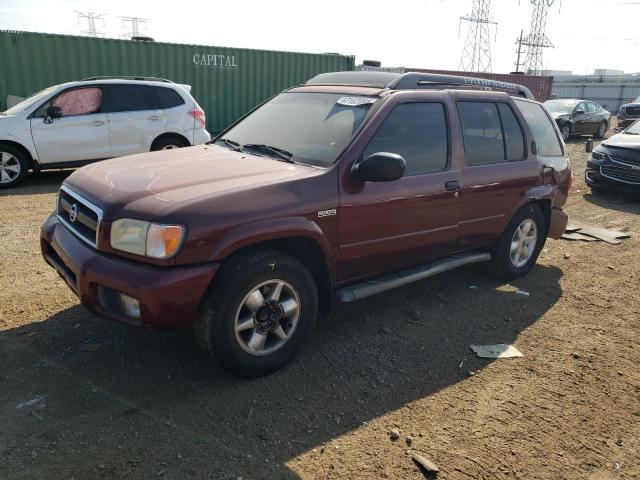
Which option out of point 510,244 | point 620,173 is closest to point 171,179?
point 510,244

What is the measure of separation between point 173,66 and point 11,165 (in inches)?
249

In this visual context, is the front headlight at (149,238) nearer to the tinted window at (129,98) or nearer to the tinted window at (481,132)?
the tinted window at (481,132)

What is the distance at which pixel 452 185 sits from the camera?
4.18 meters

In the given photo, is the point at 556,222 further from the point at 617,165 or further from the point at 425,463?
the point at 617,165

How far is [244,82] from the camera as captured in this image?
579 inches

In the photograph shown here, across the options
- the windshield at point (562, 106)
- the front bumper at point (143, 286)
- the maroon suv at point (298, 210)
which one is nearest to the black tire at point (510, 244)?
the maroon suv at point (298, 210)

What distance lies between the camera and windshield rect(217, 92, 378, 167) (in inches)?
144

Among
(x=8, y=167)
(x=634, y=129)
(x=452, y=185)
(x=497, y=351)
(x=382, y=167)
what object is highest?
(x=382, y=167)

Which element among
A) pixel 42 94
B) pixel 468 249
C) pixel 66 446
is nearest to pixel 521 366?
pixel 468 249

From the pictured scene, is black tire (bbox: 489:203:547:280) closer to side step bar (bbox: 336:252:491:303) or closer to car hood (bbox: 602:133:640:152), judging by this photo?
side step bar (bbox: 336:252:491:303)

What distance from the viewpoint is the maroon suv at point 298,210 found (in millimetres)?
2887

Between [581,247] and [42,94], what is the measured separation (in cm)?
851

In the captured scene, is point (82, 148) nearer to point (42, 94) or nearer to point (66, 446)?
point (42, 94)

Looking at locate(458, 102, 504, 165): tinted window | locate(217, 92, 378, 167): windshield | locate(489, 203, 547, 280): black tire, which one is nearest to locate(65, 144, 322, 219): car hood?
locate(217, 92, 378, 167): windshield
